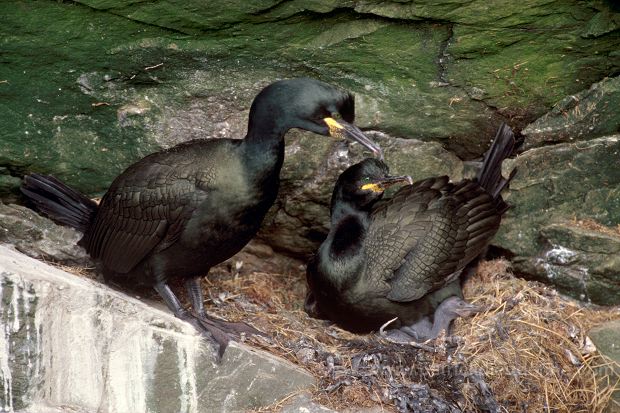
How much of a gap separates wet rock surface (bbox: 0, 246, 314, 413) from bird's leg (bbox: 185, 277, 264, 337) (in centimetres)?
25

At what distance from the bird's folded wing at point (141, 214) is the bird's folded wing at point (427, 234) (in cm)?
131

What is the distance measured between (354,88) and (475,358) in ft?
6.06

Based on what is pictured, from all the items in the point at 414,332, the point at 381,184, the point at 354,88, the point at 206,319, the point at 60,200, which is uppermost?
the point at 354,88

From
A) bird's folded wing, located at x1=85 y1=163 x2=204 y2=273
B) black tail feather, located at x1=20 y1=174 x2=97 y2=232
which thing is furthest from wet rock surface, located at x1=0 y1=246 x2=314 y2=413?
black tail feather, located at x1=20 y1=174 x2=97 y2=232

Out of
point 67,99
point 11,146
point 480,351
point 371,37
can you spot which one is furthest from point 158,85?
point 480,351

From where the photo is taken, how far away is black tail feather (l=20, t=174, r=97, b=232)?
605cm

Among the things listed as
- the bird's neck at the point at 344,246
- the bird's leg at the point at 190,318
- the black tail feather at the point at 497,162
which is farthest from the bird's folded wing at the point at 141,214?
the black tail feather at the point at 497,162

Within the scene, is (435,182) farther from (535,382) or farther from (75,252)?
(75,252)

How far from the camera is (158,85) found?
6.19 m

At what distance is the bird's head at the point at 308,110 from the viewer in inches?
211

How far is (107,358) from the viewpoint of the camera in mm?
5164

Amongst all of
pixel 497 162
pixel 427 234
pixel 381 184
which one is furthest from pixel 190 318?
pixel 497 162

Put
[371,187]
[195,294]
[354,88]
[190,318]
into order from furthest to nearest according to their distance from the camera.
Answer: [354,88]
[371,187]
[195,294]
[190,318]

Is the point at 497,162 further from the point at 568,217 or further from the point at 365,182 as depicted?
the point at 365,182
